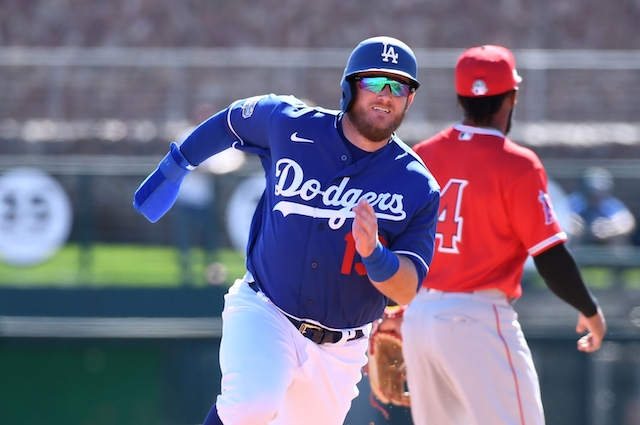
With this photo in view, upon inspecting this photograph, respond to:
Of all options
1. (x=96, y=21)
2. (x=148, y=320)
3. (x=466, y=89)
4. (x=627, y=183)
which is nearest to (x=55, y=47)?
(x=96, y=21)

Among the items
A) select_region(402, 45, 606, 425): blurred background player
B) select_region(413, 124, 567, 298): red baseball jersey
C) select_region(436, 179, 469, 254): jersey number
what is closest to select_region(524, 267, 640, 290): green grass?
select_region(402, 45, 606, 425): blurred background player

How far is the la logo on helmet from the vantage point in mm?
3961

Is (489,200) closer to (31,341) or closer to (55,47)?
(31,341)

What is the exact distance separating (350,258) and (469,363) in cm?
93

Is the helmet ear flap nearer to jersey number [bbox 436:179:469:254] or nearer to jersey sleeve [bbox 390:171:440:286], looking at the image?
jersey sleeve [bbox 390:171:440:286]

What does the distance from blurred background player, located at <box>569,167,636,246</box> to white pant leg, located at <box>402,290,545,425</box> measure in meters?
3.92

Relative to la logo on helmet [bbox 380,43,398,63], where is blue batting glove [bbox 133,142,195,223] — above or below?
below

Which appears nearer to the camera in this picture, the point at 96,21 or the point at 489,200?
the point at 489,200

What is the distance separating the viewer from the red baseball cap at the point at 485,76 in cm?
463

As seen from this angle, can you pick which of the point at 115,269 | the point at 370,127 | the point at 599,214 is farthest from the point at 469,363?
the point at 115,269

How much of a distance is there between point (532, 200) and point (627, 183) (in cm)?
434

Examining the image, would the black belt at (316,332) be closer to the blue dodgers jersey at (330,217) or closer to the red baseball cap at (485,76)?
the blue dodgers jersey at (330,217)

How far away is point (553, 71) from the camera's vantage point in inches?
603

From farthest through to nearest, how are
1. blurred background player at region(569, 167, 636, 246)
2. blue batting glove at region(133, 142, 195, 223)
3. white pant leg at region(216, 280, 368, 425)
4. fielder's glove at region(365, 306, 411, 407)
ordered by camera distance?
1. blurred background player at region(569, 167, 636, 246)
2. fielder's glove at region(365, 306, 411, 407)
3. blue batting glove at region(133, 142, 195, 223)
4. white pant leg at region(216, 280, 368, 425)
